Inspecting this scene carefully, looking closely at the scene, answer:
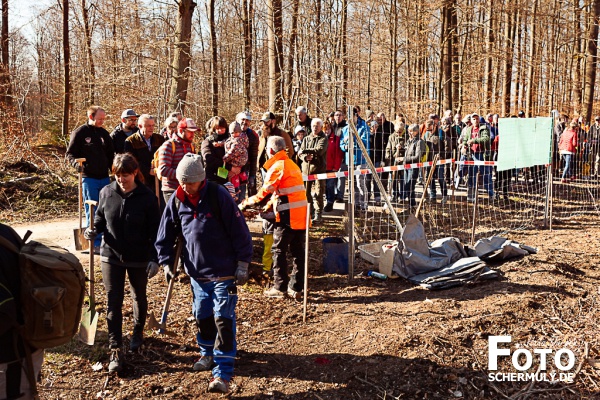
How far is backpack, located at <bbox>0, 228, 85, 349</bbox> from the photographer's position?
2709 mm

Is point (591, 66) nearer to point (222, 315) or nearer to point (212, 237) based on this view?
point (212, 237)

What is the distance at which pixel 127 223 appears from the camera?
15.2 ft

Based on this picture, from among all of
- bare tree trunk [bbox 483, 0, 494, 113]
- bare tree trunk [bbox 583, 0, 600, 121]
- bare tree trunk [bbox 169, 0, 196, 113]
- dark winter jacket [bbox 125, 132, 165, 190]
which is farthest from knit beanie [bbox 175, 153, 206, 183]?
bare tree trunk [bbox 483, 0, 494, 113]

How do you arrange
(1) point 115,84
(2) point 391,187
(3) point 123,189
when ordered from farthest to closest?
(1) point 115,84 < (2) point 391,187 < (3) point 123,189

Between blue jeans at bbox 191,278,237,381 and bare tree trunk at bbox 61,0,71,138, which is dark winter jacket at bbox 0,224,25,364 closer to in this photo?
blue jeans at bbox 191,278,237,381

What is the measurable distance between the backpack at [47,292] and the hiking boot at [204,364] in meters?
2.06

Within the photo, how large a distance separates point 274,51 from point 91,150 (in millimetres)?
7400

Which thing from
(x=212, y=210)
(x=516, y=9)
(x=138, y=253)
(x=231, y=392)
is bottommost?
(x=231, y=392)

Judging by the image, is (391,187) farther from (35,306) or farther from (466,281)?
(35,306)

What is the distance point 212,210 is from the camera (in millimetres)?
4383

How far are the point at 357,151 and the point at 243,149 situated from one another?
17.2 ft

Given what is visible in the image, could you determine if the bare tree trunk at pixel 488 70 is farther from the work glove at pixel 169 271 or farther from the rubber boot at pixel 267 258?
the work glove at pixel 169 271

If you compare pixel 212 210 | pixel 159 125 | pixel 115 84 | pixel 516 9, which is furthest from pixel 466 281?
pixel 516 9

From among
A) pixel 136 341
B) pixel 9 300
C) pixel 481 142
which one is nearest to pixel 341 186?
pixel 481 142
